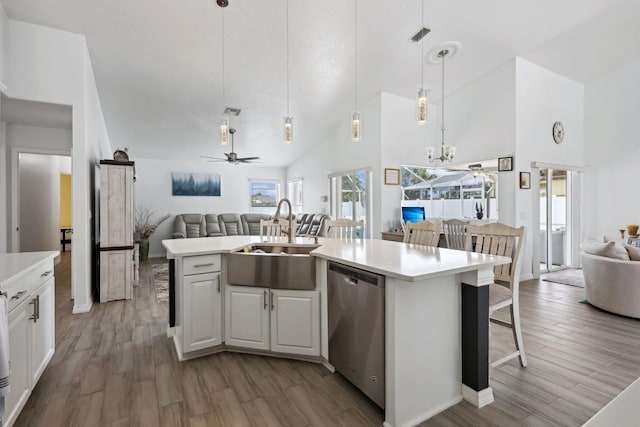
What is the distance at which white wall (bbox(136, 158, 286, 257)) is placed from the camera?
7.66 m

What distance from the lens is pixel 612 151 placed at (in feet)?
17.7

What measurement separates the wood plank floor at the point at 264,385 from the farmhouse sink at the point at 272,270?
61 centimetres

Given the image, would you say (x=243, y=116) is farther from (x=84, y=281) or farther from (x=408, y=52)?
(x=84, y=281)

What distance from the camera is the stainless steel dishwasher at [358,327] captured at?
1.75 m

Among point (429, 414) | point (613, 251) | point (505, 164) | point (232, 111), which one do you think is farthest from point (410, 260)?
point (232, 111)

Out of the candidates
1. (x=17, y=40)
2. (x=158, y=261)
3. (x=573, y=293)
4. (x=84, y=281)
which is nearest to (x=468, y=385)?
(x=573, y=293)

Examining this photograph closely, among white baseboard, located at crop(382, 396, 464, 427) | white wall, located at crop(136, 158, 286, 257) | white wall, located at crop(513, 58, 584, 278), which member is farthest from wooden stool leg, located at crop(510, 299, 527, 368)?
white wall, located at crop(136, 158, 286, 257)

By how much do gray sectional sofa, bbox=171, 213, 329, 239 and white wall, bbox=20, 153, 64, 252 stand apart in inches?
89.2

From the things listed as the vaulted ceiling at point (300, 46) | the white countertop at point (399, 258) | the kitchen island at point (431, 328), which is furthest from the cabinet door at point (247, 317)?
the vaulted ceiling at point (300, 46)

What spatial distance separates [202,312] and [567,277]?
5667 mm

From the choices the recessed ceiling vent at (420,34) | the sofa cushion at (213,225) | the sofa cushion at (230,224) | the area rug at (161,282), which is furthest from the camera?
the sofa cushion at (230,224)

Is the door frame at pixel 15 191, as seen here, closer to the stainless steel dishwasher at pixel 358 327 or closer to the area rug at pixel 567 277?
the stainless steel dishwasher at pixel 358 327

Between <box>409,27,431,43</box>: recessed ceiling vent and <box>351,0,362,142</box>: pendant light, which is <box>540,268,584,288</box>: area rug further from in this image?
<box>409,27,431,43</box>: recessed ceiling vent

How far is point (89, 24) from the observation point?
11.1 ft
